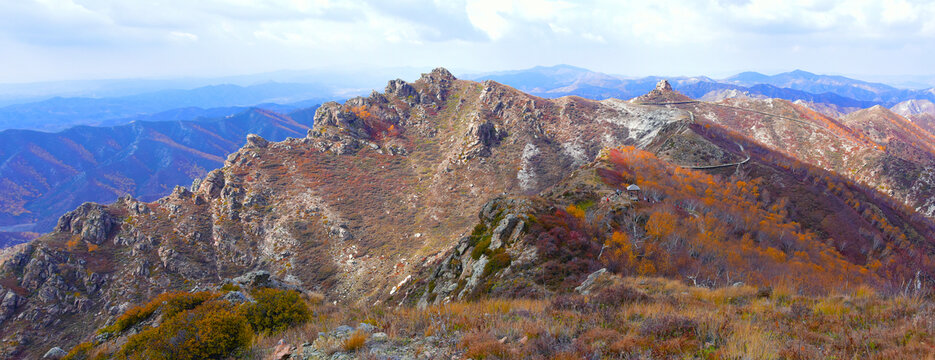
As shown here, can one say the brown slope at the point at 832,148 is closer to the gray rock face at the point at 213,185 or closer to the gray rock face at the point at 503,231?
the gray rock face at the point at 503,231

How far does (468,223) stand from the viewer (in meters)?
53.7

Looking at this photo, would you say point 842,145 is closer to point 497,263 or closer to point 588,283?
point 588,283

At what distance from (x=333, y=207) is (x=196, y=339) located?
175ft

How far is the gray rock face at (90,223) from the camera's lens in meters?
48.7

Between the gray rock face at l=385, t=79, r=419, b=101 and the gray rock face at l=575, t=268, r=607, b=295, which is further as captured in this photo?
the gray rock face at l=385, t=79, r=419, b=101

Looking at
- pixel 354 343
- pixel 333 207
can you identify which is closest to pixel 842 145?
pixel 333 207

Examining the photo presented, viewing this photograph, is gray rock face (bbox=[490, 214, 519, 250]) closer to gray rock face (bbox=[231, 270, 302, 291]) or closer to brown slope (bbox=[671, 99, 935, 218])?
gray rock face (bbox=[231, 270, 302, 291])

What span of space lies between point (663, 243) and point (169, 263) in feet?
196

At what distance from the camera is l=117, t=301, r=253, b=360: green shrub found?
9078mm

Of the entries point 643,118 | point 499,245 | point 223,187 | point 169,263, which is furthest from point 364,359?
point 643,118

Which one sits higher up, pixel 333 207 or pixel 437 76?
pixel 437 76

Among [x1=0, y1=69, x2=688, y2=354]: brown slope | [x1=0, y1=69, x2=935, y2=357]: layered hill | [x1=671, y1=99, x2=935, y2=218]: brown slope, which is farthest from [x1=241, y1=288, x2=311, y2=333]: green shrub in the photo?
[x1=671, y1=99, x2=935, y2=218]: brown slope

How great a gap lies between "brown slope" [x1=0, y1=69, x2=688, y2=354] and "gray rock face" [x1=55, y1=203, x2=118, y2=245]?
20cm

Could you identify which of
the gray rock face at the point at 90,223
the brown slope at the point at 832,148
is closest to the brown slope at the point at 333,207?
the gray rock face at the point at 90,223
